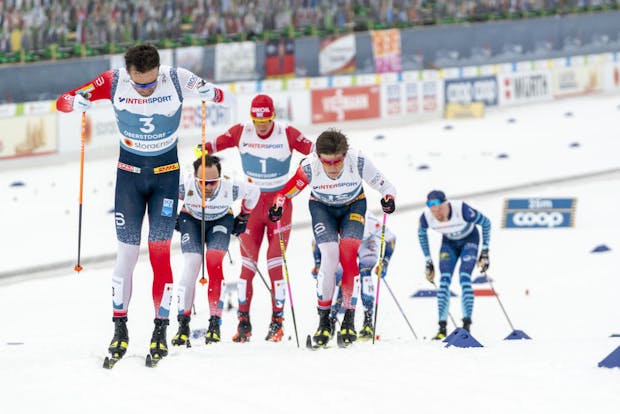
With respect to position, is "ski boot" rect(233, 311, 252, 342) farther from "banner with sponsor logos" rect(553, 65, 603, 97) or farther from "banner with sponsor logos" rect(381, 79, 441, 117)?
"banner with sponsor logos" rect(553, 65, 603, 97)

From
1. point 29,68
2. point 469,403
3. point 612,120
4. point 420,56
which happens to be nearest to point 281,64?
point 420,56

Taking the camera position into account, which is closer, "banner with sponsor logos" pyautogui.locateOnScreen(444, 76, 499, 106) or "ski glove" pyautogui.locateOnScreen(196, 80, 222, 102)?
"ski glove" pyautogui.locateOnScreen(196, 80, 222, 102)

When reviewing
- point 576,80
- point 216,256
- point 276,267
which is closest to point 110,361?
point 216,256

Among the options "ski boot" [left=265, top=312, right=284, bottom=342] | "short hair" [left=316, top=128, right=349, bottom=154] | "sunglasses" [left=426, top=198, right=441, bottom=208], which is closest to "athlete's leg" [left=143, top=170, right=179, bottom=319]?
"short hair" [left=316, top=128, right=349, bottom=154]

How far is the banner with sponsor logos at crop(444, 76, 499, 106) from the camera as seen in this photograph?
2802 cm

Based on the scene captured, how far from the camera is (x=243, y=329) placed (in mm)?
10320

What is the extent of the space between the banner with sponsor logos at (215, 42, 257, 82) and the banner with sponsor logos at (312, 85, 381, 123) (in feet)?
5.77

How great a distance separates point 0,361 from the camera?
7.87 meters

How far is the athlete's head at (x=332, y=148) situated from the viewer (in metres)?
8.53

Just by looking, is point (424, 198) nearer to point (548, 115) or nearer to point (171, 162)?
point (548, 115)

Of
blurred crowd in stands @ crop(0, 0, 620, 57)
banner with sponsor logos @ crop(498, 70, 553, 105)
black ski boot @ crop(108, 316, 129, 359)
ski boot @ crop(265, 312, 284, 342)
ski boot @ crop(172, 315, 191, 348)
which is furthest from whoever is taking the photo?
banner with sponsor logos @ crop(498, 70, 553, 105)

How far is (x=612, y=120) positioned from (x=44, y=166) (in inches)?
571

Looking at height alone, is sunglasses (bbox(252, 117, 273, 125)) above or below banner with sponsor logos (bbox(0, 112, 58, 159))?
above

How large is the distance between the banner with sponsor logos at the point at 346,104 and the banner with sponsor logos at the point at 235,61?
1.76 meters
